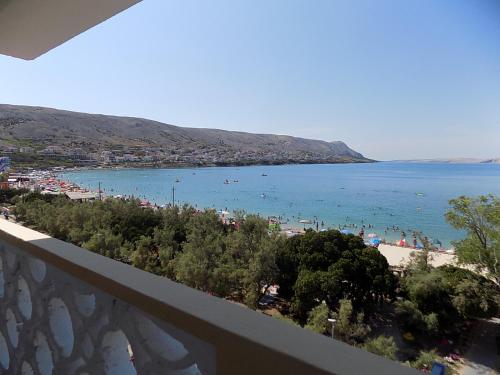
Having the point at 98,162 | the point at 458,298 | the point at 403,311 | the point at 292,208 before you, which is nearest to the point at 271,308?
the point at 403,311

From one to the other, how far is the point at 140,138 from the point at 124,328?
11197 centimetres

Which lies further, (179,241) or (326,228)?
(326,228)

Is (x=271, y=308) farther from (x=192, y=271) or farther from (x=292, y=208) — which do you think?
(x=292, y=208)

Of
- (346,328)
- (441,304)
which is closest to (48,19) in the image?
(346,328)

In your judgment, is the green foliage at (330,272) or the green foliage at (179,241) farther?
the green foliage at (179,241)

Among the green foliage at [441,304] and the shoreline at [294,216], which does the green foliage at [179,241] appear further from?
the shoreline at [294,216]

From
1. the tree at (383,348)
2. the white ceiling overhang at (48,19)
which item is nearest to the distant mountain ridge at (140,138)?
the tree at (383,348)

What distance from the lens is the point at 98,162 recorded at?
273 ft

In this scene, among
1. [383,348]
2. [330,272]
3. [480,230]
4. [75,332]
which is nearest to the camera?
[75,332]

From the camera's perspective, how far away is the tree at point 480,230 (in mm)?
12523

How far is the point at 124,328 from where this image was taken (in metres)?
0.80

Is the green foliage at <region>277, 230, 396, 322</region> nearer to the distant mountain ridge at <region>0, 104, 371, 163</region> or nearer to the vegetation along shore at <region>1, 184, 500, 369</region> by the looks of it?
the vegetation along shore at <region>1, 184, 500, 369</region>

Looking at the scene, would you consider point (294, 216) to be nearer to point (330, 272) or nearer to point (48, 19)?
point (330, 272)

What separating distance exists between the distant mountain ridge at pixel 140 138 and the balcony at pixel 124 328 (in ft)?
268
